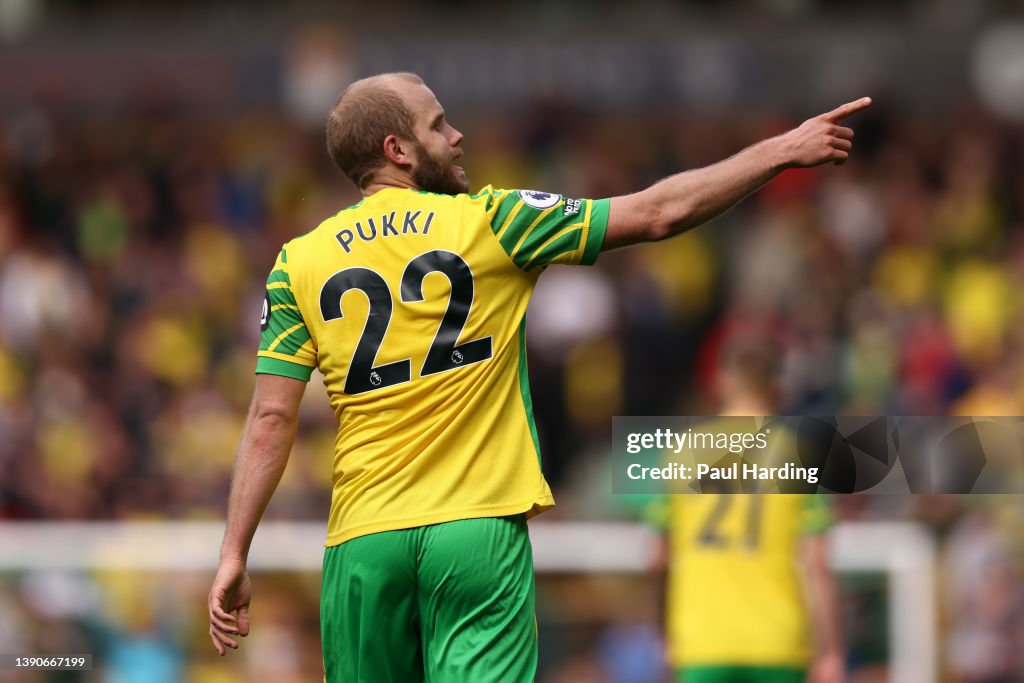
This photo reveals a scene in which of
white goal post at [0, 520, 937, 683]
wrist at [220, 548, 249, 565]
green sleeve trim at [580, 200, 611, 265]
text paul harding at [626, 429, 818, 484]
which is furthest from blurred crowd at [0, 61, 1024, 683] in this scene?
green sleeve trim at [580, 200, 611, 265]

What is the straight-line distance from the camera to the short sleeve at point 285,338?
14.6 feet

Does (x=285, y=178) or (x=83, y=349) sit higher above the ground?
(x=285, y=178)

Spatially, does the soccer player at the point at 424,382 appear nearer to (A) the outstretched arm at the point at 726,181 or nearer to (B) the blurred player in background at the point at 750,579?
(A) the outstretched arm at the point at 726,181

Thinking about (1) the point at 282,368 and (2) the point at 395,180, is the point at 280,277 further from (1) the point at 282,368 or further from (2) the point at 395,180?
(2) the point at 395,180

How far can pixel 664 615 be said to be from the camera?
23.2ft

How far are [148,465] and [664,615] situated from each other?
613 cm

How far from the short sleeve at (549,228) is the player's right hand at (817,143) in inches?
19.4

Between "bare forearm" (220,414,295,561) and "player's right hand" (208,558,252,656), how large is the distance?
0.13 feet

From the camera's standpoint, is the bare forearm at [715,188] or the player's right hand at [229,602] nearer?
the bare forearm at [715,188]

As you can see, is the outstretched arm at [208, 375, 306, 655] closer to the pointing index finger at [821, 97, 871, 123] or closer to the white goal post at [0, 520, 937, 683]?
the pointing index finger at [821, 97, 871, 123]

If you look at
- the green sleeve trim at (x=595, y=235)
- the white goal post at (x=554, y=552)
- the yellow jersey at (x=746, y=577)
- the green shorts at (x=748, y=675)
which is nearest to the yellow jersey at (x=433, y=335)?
the green sleeve trim at (x=595, y=235)

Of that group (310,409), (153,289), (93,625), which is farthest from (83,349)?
(93,625)

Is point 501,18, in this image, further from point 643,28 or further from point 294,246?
point 294,246

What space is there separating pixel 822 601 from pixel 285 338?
3134 millimetres
